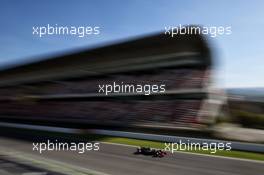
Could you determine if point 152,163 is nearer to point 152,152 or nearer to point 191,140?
point 152,152

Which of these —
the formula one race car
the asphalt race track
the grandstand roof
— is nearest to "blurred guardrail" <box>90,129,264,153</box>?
the asphalt race track

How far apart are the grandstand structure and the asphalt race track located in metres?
9.74

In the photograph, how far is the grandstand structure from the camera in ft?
109

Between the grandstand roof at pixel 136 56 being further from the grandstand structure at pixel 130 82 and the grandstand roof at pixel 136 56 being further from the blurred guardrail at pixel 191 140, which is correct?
the blurred guardrail at pixel 191 140

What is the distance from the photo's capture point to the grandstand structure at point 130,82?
109ft

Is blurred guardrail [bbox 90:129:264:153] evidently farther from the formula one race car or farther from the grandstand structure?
the formula one race car

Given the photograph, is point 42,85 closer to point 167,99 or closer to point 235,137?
point 167,99

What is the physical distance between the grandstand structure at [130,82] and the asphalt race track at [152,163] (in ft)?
32.0

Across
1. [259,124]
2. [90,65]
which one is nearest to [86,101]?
[90,65]

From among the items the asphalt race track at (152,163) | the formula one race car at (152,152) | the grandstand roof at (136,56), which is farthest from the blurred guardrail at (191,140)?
the grandstand roof at (136,56)

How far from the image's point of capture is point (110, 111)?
3722 centimetres

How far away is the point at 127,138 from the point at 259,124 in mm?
14341

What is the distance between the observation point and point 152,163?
57.7ft

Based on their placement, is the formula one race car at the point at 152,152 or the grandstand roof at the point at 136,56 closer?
the formula one race car at the point at 152,152
